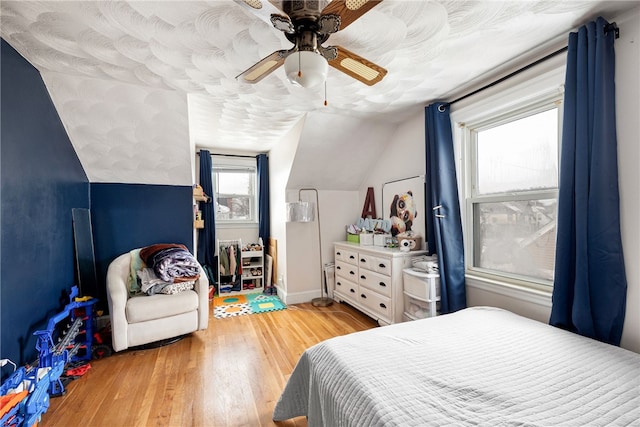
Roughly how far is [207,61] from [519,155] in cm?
242

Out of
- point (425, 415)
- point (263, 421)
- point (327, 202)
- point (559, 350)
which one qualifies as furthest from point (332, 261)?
point (425, 415)

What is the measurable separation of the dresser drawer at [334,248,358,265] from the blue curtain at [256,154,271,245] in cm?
138

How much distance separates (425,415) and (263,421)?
3.65 ft

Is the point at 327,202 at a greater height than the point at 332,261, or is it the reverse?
the point at 327,202

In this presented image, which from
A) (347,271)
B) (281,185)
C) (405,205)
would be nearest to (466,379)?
(405,205)

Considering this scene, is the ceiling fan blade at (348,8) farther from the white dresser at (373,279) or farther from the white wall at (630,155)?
the white dresser at (373,279)

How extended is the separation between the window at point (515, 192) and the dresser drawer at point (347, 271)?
1.27 m

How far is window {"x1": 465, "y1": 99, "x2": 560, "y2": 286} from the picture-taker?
1.93m

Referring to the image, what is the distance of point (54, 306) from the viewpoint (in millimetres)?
2189

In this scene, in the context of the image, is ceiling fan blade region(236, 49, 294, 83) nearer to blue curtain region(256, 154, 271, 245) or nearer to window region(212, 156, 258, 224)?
blue curtain region(256, 154, 271, 245)

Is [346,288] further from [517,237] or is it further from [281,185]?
[517,237]

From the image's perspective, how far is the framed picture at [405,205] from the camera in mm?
2933

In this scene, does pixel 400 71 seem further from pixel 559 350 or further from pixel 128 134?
pixel 128 134

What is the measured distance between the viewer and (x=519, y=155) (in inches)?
83.2
